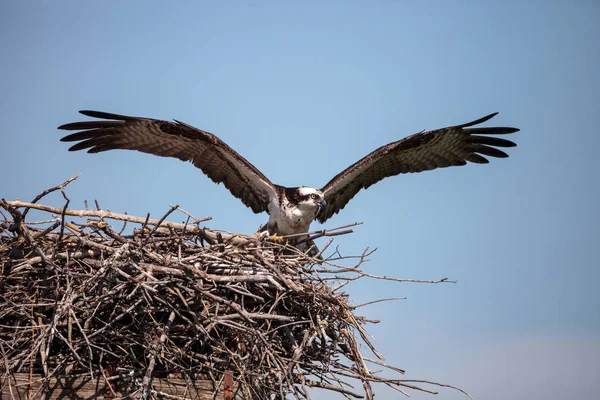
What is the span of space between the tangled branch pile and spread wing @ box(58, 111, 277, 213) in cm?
199

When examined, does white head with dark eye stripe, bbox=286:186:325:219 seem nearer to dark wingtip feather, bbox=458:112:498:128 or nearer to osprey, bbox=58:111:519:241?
osprey, bbox=58:111:519:241

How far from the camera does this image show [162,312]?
500 cm

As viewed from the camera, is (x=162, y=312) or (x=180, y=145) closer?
(x=162, y=312)

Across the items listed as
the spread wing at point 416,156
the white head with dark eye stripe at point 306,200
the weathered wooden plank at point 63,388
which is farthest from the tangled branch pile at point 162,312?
the spread wing at point 416,156

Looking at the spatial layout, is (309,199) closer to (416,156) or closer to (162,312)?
(416,156)

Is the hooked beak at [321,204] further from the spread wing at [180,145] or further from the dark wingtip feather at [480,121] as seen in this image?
the dark wingtip feather at [480,121]

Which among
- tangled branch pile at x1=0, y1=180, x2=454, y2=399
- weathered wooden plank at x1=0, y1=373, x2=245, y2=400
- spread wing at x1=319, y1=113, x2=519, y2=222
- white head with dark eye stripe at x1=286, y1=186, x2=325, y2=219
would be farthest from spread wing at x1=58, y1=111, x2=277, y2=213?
weathered wooden plank at x1=0, y1=373, x2=245, y2=400

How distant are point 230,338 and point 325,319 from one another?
2.52 feet

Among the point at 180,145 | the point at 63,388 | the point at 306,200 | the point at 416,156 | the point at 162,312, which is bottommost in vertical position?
the point at 63,388

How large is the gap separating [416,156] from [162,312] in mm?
4380

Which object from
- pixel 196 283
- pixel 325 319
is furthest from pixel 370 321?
pixel 196 283

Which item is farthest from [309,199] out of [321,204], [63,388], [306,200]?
[63,388]

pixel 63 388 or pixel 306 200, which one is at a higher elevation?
pixel 306 200

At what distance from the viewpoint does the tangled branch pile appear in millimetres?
4699
